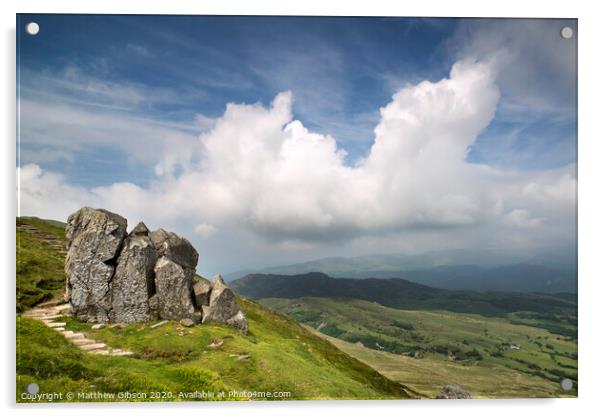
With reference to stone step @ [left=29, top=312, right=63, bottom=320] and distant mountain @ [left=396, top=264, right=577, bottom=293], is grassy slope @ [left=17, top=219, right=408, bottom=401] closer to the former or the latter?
stone step @ [left=29, top=312, right=63, bottom=320]

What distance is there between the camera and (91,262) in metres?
16.3

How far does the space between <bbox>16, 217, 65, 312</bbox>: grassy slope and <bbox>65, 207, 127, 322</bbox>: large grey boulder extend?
1.58 m

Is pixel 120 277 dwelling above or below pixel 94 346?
above

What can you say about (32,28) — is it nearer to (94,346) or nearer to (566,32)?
(94,346)

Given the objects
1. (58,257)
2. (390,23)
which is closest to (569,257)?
(390,23)

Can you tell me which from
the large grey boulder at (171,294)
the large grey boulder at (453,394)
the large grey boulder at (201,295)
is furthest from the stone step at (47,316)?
the large grey boulder at (453,394)

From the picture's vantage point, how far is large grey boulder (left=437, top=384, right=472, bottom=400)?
49.2 ft

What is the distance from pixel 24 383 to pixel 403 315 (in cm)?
4866

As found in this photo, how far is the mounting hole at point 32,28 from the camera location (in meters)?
14.7

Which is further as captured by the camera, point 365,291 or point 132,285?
point 365,291

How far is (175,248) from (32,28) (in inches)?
506

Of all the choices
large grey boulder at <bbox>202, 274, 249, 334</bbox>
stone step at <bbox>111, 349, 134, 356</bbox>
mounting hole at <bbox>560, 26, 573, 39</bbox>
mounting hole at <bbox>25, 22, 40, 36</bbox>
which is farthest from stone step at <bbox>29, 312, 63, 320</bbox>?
mounting hole at <bbox>560, 26, 573, 39</bbox>

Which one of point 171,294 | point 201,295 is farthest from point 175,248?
point 201,295
